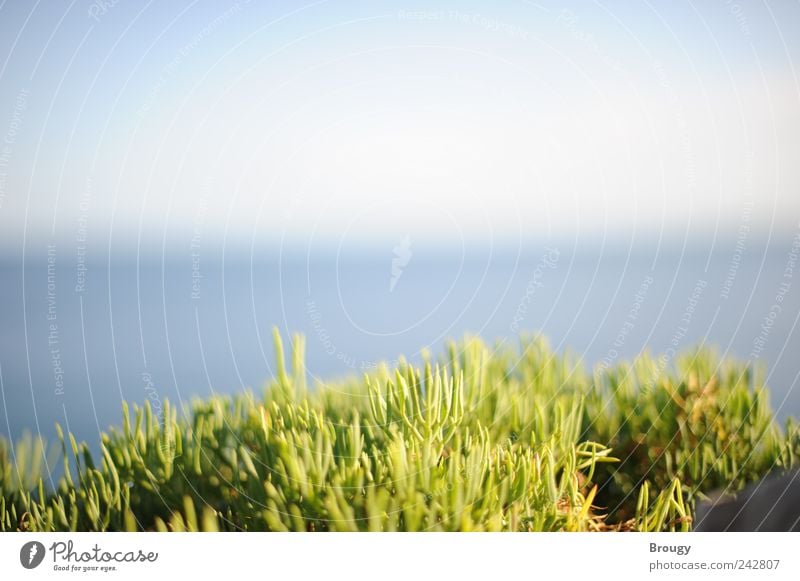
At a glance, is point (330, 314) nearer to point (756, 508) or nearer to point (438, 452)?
point (438, 452)

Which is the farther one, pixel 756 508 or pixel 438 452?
pixel 756 508

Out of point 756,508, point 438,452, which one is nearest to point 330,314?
point 438,452

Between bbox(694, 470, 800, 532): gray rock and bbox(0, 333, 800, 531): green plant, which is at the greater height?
bbox(0, 333, 800, 531): green plant

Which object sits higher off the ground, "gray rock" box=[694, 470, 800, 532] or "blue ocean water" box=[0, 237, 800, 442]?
"blue ocean water" box=[0, 237, 800, 442]

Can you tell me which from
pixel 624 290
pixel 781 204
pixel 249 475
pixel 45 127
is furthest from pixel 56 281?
pixel 781 204

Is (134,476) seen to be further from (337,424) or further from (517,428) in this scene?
(517,428)

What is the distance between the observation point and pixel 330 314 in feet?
2.61

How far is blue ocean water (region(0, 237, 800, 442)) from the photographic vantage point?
30.8 inches

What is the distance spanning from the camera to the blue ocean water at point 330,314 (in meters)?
0.78

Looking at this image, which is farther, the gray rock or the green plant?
the gray rock

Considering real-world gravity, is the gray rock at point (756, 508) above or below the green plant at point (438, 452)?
below
